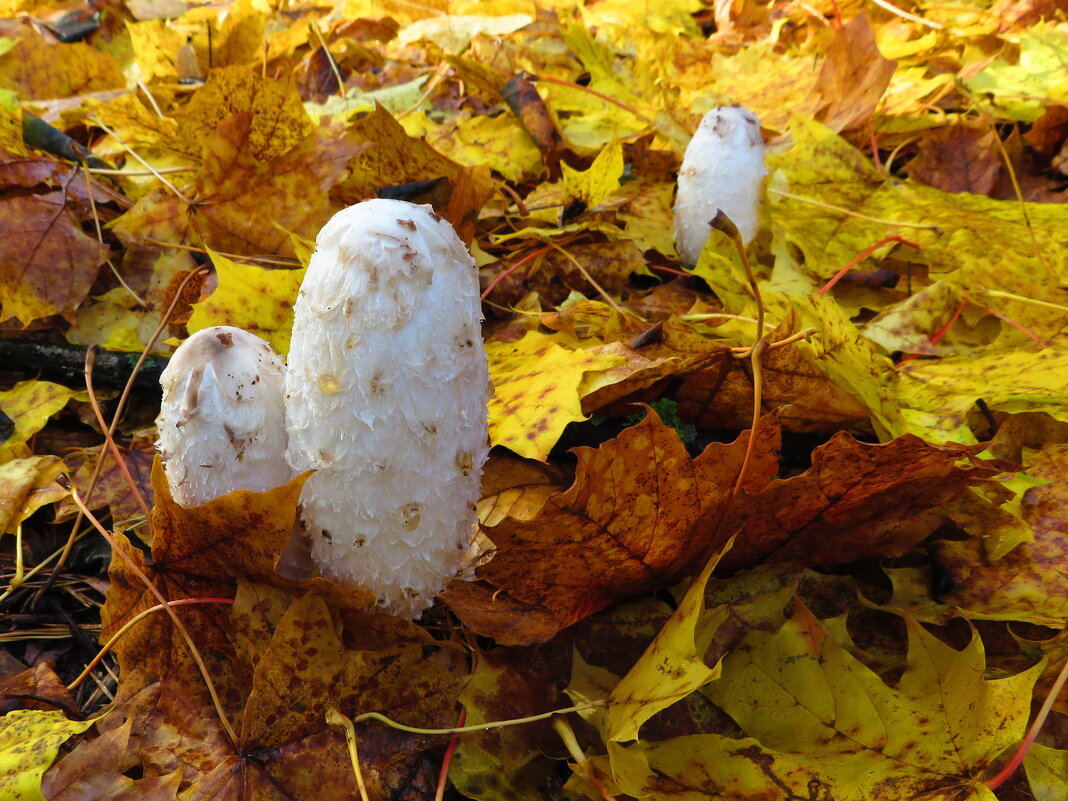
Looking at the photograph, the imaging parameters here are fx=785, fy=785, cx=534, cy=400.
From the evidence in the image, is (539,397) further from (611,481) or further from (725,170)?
(725,170)

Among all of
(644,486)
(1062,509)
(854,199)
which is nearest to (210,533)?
(644,486)

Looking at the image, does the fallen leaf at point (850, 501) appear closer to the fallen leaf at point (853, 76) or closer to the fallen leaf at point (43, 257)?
the fallen leaf at point (853, 76)

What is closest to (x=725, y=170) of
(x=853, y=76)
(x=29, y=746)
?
(x=853, y=76)

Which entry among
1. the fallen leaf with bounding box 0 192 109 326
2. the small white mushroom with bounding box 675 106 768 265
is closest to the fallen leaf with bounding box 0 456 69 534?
the fallen leaf with bounding box 0 192 109 326

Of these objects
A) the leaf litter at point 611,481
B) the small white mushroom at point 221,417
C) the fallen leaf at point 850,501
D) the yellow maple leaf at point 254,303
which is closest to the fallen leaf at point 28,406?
the leaf litter at point 611,481

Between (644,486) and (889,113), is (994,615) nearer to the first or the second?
(644,486)

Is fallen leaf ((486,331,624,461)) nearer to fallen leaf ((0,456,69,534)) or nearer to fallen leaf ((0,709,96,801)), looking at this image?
fallen leaf ((0,709,96,801))
